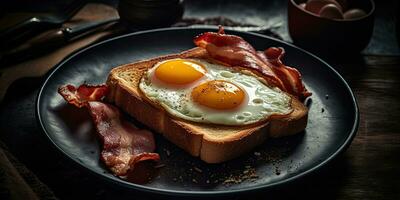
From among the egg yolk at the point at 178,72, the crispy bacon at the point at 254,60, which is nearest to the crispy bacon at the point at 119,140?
the egg yolk at the point at 178,72

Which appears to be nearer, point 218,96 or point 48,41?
point 218,96

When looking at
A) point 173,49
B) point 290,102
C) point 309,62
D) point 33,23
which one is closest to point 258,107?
point 290,102

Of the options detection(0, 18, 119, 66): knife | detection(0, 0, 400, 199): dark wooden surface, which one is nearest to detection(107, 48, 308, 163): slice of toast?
detection(0, 0, 400, 199): dark wooden surface

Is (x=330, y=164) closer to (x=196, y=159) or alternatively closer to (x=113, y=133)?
(x=196, y=159)

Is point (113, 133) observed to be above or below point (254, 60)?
below

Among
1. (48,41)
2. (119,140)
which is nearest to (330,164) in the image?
(119,140)

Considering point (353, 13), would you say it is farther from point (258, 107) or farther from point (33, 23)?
point (33, 23)

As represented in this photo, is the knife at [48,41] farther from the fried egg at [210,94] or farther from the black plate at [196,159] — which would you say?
the fried egg at [210,94]
